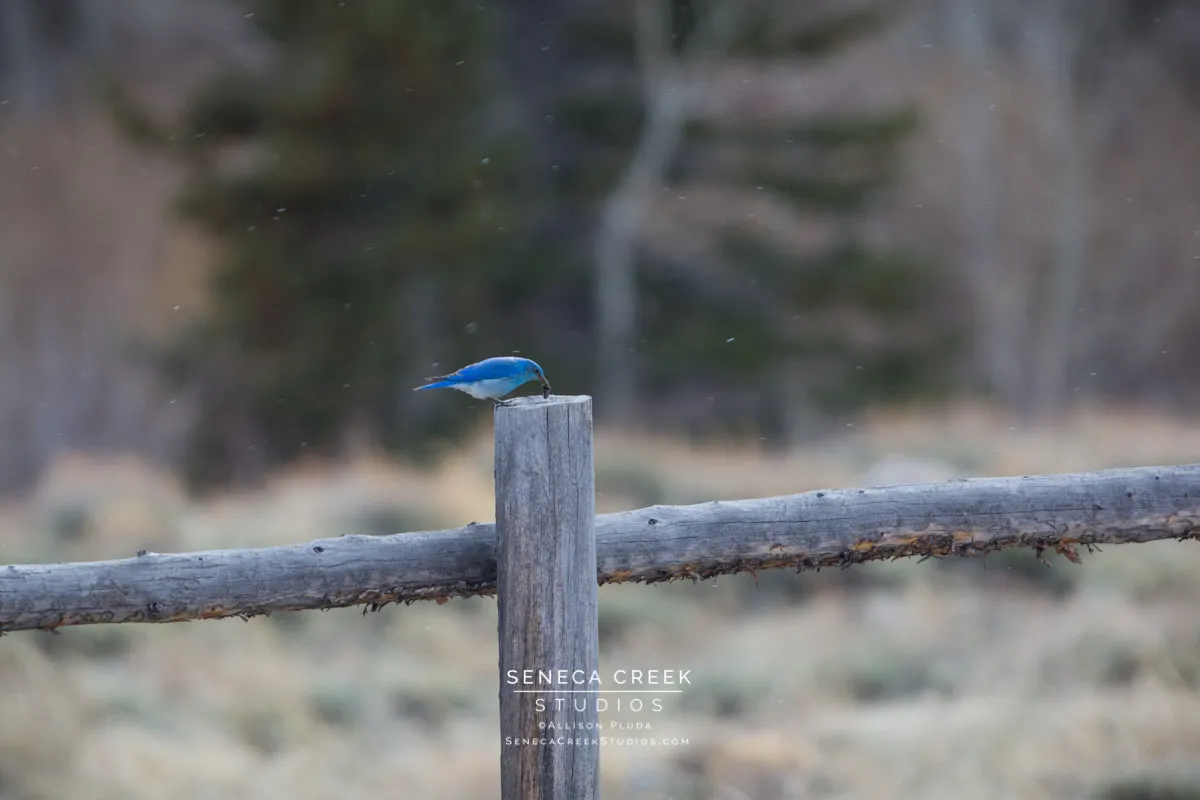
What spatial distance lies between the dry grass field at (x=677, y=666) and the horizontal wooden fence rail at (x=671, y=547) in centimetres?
237

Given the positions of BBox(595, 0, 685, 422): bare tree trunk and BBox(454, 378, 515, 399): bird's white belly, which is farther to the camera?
BBox(595, 0, 685, 422): bare tree trunk

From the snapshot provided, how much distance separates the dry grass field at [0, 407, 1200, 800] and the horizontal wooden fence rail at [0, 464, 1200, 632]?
2.37 metres

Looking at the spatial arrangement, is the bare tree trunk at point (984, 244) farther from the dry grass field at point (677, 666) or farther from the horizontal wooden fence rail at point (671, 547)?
the horizontal wooden fence rail at point (671, 547)

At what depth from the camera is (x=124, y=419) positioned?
1842 centimetres

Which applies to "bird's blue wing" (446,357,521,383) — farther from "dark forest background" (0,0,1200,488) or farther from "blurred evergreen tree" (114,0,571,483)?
"blurred evergreen tree" (114,0,571,483)

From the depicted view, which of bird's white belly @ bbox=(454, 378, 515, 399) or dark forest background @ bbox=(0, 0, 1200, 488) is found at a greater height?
dark forest background @ bbox=(0, 0, 1200, 488)

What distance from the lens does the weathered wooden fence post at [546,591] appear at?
2.76 metres

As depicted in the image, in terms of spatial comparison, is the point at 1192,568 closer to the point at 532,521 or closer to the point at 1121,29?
the point at 532,521

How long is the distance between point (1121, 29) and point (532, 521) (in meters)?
23.4

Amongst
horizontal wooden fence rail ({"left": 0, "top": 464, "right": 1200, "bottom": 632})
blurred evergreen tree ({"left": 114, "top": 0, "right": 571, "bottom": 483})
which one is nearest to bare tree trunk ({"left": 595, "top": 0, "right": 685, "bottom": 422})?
blurred evergreen tree ({"left": 114, "top": 0, "right": 571, "bottom": 483})

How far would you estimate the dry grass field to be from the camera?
219 inches

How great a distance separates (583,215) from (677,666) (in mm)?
13257

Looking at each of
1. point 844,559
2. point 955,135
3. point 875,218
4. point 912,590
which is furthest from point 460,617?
point 955,135

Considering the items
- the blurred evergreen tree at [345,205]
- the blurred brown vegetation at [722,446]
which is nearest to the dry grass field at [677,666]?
the blurred brown vegetation at [722,446]
